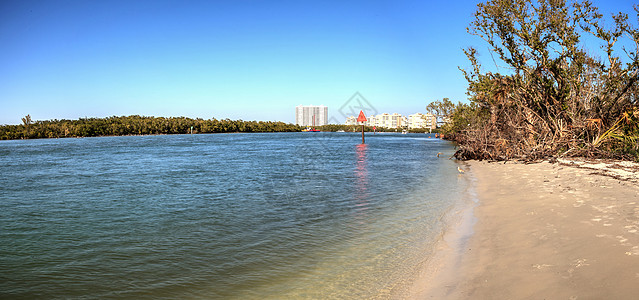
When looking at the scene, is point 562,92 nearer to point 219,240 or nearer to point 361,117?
point 219,240

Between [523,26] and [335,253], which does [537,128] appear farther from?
[335,253]

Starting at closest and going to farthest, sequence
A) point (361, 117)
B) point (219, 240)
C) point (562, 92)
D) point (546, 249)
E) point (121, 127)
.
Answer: point (546, 249)
point (219, 240)
point (562, 92)
point (361, 117)
point (121, 127)

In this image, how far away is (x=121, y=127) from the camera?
127062 mm

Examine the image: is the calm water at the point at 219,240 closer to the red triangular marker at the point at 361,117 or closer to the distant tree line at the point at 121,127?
the red triangular marker at the point at 361,117

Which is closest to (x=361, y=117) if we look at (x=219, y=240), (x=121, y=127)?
(x=219, y=240)

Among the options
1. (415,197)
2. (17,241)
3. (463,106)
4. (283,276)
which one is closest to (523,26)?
(415,197)

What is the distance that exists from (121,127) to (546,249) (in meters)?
141

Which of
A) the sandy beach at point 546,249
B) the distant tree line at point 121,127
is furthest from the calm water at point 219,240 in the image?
the distant tree line at point 121,127

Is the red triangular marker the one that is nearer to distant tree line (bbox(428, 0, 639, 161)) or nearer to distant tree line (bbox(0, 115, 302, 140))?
distant tree line (bbox(428, 0, 639, 161))

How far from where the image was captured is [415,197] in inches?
440

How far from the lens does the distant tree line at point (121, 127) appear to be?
100m

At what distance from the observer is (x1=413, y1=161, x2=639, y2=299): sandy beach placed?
402cm

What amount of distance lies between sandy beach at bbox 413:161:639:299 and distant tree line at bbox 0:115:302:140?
121899 millimetres

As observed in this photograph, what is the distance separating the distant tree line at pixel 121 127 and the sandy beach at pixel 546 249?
122 m
